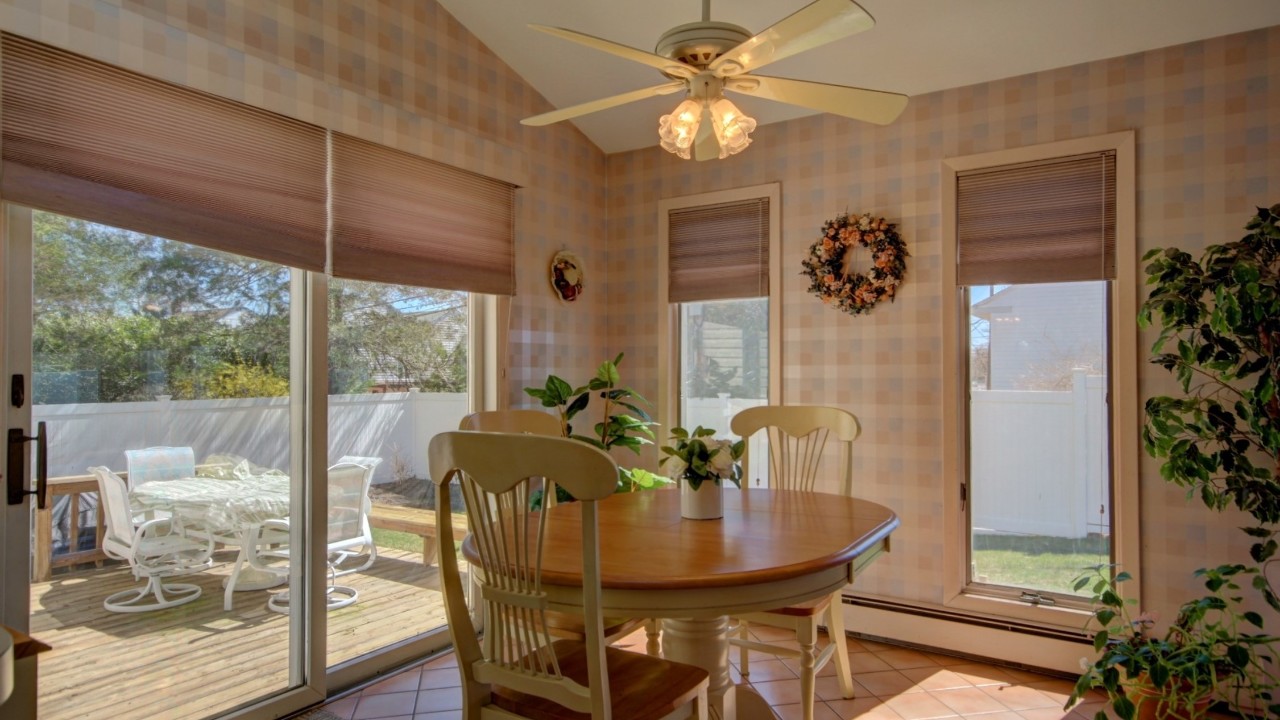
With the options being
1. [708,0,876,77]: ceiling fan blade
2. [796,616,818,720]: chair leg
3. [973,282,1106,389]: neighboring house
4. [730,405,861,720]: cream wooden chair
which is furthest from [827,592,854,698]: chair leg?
[708,0,876,77]: ceiling fan blade

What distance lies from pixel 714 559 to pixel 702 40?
1290mm

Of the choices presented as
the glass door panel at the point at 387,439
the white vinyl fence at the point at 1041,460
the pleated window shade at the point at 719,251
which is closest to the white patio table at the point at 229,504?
the glass door panel at the point at 387,439

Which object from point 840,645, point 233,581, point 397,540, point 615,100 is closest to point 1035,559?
point 840,645

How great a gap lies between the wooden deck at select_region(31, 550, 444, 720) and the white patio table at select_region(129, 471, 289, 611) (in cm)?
5

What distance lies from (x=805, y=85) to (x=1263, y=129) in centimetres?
196

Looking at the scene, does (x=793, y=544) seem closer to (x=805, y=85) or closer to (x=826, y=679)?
(x=805, y=85)

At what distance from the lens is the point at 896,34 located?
2982 mm

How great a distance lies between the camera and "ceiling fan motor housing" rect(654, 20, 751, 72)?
1.89m

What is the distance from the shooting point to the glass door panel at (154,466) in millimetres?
2145

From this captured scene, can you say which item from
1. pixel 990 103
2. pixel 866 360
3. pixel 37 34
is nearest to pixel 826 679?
pixel 866 360

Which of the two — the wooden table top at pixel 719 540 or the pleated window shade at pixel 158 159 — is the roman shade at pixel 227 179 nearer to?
the pleated window shade at pixel 158 159

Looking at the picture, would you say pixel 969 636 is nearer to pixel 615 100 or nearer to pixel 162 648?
pixel 615 100

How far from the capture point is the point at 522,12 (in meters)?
3.24

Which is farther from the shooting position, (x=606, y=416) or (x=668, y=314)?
(x=668, y=314)
